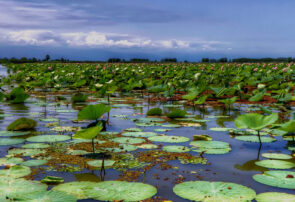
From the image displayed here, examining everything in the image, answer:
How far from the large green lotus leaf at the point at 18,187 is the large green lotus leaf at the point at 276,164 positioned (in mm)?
1669

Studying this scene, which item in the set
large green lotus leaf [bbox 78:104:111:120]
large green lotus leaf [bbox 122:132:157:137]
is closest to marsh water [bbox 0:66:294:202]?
large green lotus leaf [bbox 122:132:157:137]

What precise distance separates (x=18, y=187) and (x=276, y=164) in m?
1.90

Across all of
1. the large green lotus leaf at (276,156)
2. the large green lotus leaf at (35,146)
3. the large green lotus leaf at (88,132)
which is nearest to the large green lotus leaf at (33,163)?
the large green lotus leaf at (88,132)

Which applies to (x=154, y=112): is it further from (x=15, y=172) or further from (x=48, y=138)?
(x=15, y=172)

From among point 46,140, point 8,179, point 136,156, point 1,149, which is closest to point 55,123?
point 46,140

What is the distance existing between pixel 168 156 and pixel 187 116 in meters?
2.34

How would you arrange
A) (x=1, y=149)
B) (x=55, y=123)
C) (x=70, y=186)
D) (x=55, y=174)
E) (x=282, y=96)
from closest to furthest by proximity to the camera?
(x=70, y=186) < (x=55, y=174) < (x=1, y=149) < (x=55, y=123) < (x=282, y=96)

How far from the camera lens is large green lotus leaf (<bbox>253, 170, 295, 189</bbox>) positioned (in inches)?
82.4

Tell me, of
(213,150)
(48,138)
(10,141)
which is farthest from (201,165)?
(10,141)

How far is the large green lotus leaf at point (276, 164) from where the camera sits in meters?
2.49

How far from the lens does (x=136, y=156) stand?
109 inches

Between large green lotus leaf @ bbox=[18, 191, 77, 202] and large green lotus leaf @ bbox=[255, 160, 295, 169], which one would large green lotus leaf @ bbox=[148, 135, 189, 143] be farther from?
large green lotus leaf @ bbox=[18, 191, 77, 202]

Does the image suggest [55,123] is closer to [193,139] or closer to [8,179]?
[193,139]

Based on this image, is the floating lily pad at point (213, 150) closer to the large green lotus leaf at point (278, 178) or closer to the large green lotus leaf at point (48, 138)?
the large green lotus leaf at point (278, 178)
